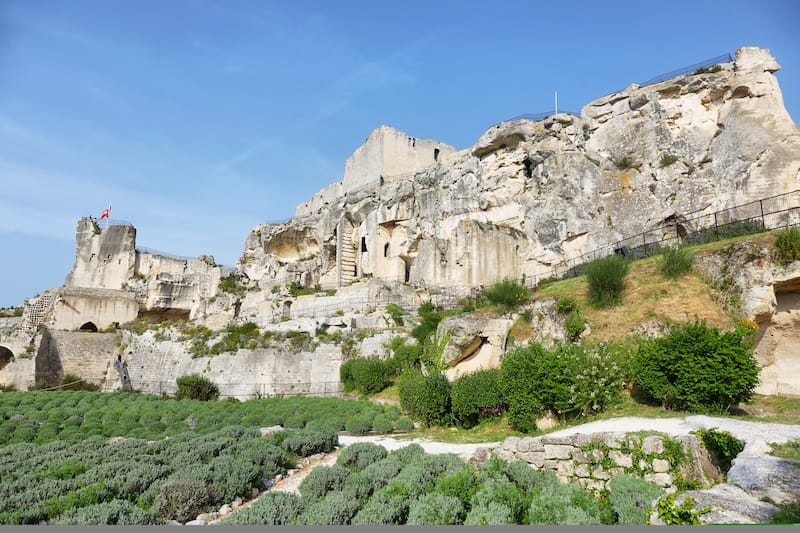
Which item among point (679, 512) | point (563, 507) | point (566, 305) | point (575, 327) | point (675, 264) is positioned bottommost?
point (563, 507)

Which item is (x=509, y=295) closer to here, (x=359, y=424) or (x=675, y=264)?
(x=675, y=264)

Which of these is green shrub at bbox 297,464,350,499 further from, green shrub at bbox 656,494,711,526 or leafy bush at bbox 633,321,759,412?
leafy bush at bbox 633,321,759,412

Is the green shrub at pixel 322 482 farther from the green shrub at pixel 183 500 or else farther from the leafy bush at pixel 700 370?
the leafy bush at pixel 700 370

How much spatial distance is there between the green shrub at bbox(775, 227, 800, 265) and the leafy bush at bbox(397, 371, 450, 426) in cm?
842

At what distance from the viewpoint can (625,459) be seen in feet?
20.0

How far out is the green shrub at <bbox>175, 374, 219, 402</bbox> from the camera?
808 inches

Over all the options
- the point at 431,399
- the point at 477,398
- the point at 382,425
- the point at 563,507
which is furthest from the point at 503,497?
the point at 382,425

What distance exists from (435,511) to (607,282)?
9595 millimetres

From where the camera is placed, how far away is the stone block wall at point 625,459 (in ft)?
19.1

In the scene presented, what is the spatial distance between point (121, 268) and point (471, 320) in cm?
3720

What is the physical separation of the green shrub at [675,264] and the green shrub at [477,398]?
5316 millimetres

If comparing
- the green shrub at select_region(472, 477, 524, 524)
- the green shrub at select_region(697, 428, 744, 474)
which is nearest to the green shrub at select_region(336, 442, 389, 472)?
the green shrub at select_region(472, 477, 524, 524)

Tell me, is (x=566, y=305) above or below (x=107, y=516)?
above

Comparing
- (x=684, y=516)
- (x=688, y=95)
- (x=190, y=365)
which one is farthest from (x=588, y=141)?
(x=684, y=516)
